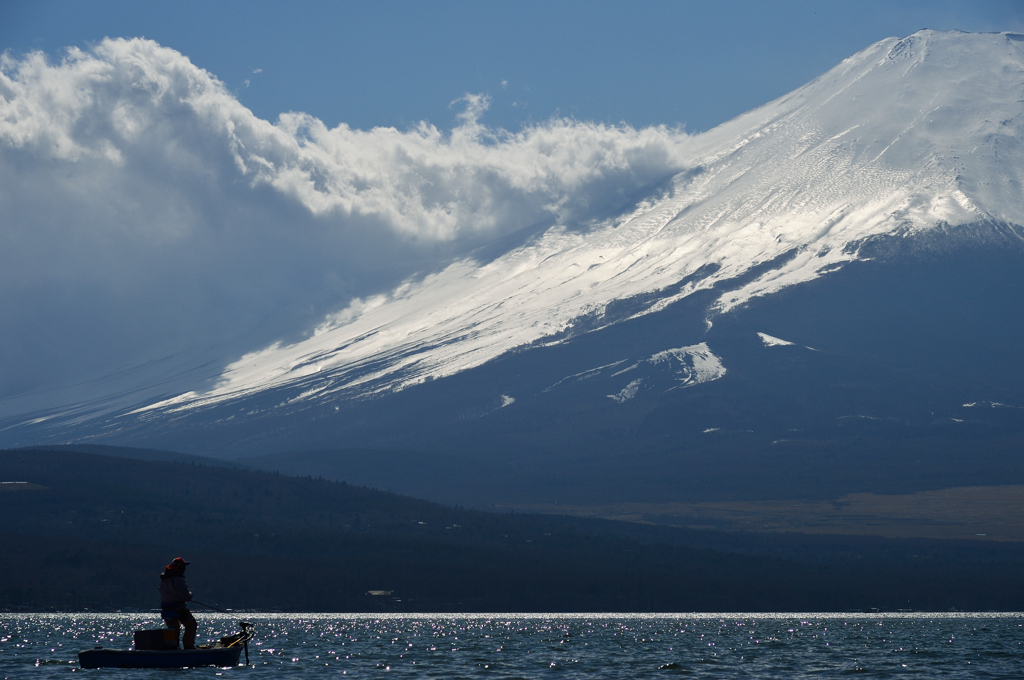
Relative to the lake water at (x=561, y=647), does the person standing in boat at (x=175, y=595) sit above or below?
above

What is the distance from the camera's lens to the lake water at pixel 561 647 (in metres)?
66.1

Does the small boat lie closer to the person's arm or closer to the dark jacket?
the dark jacket

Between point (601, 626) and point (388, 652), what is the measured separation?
1813 inches

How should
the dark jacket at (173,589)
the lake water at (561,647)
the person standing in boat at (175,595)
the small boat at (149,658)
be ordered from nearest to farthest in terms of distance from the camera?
the person standing in boat at (175,595) < the dark jacket at (173,589) < the small boat at (149,658) < the lake water at (561,647)

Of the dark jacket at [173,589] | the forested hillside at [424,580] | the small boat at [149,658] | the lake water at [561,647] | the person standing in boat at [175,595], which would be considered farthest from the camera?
the forested hillside at [424,580]

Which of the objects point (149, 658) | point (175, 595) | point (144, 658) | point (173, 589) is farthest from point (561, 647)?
point (173, 589)

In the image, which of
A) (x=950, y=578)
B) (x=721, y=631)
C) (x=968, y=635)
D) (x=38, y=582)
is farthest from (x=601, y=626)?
(x=950, y=578)

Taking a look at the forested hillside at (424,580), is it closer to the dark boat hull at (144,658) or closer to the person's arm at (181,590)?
the dark boat hull at (144,658)

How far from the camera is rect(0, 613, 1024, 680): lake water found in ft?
217

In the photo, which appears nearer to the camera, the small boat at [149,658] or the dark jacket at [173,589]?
the dark jacket at [173,589]

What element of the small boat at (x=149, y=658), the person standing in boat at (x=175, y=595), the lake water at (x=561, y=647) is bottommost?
the lake water at (x=561, y=647)

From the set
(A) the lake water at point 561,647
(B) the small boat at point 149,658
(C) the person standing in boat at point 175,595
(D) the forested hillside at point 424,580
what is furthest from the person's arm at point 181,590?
(D) the forested hillside at point 424,580

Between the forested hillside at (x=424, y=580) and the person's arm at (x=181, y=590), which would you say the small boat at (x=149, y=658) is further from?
the forested hillside at (x=424, y=580)

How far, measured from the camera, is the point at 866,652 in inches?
3361
